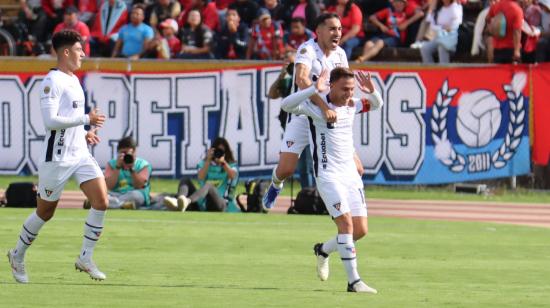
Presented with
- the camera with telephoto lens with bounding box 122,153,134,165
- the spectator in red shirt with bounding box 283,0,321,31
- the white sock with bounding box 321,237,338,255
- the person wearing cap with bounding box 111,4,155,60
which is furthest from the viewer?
the person wearing cap with bounding box 111,4,155,60

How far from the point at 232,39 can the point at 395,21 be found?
2967mm

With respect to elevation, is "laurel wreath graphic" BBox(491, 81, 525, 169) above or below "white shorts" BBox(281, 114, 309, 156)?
below

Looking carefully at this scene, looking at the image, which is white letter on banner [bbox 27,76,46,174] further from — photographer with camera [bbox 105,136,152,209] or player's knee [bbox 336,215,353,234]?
player's knee [bbox 336,215,353,234]

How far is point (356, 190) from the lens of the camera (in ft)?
40.5

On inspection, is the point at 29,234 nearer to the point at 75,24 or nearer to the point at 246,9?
the point at 75,24

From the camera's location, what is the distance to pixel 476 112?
973 inches

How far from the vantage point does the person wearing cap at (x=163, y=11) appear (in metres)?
28.0

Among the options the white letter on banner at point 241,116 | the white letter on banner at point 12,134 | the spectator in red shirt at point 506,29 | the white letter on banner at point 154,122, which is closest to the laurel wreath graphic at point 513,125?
the spectator in red shirt at point 506,29

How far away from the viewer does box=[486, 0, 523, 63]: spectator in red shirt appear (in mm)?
24531

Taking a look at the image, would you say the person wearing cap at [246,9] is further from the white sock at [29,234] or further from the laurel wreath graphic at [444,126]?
the white sock at [29,234]

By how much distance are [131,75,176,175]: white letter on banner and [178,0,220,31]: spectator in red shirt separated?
2.82 metres

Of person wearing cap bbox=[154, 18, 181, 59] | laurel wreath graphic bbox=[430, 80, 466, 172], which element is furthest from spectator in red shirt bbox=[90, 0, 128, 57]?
laurel wreath graphic bbox=[430, 80, 466, 172]

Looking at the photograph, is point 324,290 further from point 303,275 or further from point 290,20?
point 290,20

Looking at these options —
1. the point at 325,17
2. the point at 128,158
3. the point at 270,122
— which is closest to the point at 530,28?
the point at 270,122
